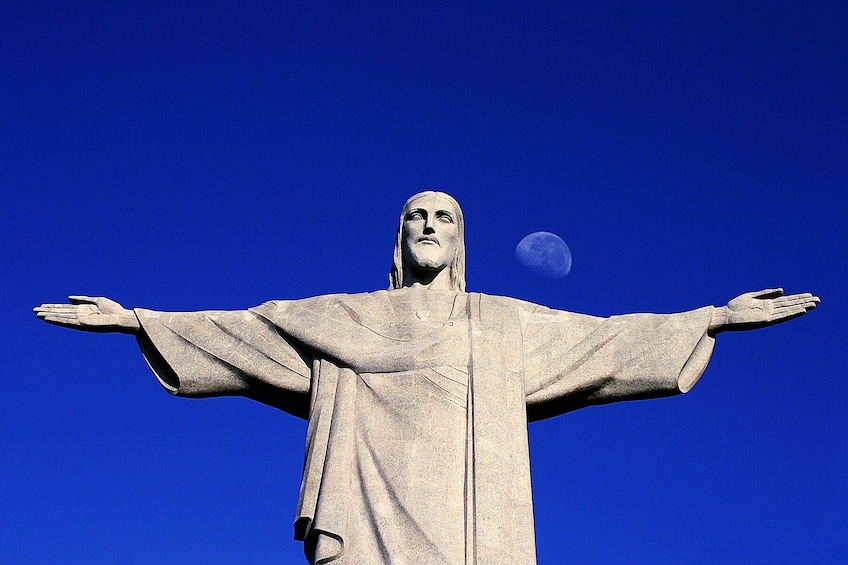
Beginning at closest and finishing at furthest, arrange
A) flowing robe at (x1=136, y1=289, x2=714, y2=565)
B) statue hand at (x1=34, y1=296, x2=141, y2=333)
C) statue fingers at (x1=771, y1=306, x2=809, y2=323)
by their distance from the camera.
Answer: flowing robe at (x1=136, y1=289, x2=714, y2=565), statue fingers at (x1=771, y1=306, x2=809, y2=323), statue hand at (x1=34, y1=296, x2=141, y2=333)

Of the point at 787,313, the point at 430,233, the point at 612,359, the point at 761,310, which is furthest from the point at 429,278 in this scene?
the point at 787,313

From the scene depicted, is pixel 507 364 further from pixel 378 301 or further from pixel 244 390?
pixel 244 390

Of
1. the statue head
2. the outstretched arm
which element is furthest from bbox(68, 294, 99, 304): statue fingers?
the outstretched arm

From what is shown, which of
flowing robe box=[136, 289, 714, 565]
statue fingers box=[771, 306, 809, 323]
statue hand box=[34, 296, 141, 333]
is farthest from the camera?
statue hand box=[34, 296, 141, 333]

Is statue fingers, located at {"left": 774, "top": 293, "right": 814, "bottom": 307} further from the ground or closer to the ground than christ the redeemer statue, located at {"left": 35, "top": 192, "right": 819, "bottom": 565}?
further from the ground

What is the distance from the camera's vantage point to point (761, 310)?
12.7 metres

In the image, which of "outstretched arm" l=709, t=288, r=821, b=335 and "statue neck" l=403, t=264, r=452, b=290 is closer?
"outstretched arm" l=709, t=288, r=821, b=335

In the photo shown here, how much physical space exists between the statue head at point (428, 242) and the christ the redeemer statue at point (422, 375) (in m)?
0.02

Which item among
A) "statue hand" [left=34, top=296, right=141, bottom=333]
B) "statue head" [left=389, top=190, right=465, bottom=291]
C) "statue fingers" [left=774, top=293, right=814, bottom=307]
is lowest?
"statue hand" [left=34, top=296, right=141, bottom=333]

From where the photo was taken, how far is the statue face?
13.7 meters

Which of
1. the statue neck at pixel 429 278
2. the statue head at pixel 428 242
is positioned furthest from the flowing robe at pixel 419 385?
the statue head at pixel 428 242

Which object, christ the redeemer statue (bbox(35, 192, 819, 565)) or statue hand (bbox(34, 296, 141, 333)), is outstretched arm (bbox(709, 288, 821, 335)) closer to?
christ the redeemer statue (bbox(35, 192, 819, 565))

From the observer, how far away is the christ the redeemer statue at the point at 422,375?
11.2 metres

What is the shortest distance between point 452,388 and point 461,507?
1270 millimetres
